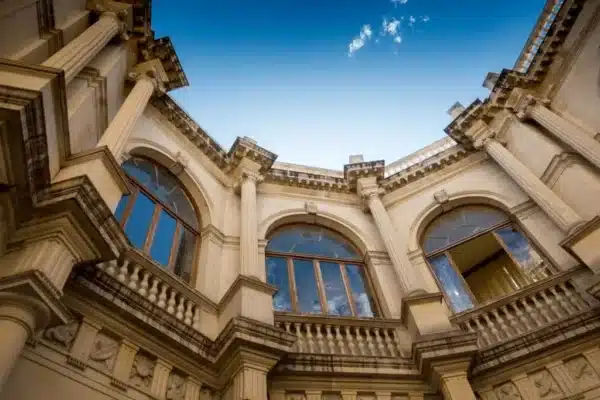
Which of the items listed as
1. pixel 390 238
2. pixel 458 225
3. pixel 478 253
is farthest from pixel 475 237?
pixel 390 238

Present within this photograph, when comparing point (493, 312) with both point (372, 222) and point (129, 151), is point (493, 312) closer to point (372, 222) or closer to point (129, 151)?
point (372, 222)

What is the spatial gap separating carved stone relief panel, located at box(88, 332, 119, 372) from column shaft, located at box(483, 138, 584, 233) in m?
7.88

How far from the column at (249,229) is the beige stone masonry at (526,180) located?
587 centimetres

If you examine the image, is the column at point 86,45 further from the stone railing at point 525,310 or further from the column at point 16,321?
the stone railing at point 525,310

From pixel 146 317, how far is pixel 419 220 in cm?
739

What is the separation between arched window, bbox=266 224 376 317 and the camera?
8.93m

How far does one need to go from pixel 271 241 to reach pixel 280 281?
1.29 meters

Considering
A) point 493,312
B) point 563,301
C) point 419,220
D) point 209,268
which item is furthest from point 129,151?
point 563,301

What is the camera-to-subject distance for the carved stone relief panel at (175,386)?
5.58m

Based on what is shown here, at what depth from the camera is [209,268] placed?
8203mm

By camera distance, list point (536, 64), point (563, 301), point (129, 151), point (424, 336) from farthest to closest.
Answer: point (536, 64)
point (129, 151)
point (563, 301)
point (424, 336)

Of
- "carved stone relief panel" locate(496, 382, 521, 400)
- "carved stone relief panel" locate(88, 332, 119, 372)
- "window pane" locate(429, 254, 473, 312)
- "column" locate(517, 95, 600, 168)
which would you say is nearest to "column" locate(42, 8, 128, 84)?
"carved stone relief panel" locate(88, 332, 119, 372)

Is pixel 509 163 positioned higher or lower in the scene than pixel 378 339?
higher

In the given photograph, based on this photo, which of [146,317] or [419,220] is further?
[419,220]
